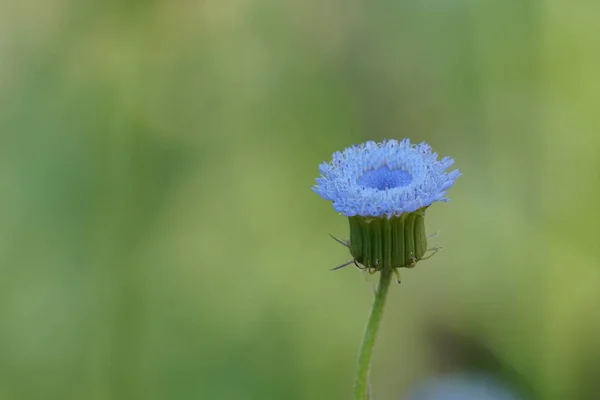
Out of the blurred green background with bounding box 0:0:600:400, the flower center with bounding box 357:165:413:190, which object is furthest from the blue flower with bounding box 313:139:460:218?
the blurred green background with bounding box 0:0:600:400

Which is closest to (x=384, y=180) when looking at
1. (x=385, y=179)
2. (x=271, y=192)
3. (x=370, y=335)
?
(x=385, y=179)

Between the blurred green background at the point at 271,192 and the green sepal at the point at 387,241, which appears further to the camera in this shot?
the blurred green background at the point at 271,192

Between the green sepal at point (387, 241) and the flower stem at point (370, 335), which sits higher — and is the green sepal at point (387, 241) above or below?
above

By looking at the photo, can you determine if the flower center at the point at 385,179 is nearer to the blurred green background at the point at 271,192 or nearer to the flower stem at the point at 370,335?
the flower stem at the point at 370,335

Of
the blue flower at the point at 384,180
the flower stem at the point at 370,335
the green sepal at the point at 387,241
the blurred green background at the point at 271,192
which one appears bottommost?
the flower stem at the point at 370,335

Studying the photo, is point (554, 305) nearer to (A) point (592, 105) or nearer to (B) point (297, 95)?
(A) point (592, 105)

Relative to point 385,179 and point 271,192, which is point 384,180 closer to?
point 385,179

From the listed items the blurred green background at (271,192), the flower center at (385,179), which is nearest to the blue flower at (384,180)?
the flower center at (385,179)
